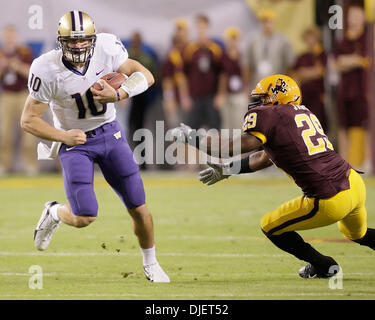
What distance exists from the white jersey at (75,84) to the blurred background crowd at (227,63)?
637 cm

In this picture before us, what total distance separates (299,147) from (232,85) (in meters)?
7.31

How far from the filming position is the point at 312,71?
12359mm

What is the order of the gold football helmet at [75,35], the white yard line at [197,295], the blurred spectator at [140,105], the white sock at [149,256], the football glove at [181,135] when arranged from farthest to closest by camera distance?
the blurred spectator at [140,105]
the white sock at [149,256]
the gold football helmet at [75,35]
the football glove at [181,135]
the white yard line at [197,295]

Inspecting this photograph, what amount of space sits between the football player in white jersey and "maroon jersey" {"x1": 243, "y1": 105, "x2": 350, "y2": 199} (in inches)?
32.7

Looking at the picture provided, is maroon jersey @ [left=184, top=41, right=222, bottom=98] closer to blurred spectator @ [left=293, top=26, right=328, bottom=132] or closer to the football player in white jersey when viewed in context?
blurred spectator @ [left=293, top=26, right=328, bottom=132]

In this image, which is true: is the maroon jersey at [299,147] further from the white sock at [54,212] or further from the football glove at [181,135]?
the white sock at [54,212]

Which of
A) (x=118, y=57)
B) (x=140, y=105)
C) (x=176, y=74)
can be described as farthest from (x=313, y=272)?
(x=140, y=105)

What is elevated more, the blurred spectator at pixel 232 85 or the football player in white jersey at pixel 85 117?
the football player in white jersey at pixel 85 117

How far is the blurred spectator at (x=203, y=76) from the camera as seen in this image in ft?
40.1

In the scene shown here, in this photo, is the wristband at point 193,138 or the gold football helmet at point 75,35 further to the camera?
the gold football helmet at point 75,35

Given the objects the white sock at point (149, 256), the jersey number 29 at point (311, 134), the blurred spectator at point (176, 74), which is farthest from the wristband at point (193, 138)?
the blurred spectator at point (176, 74)

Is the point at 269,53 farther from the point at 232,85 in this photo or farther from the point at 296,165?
the point at 296,165

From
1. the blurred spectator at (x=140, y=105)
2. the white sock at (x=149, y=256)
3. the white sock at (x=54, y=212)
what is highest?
the white sock at (x=54, y=212)

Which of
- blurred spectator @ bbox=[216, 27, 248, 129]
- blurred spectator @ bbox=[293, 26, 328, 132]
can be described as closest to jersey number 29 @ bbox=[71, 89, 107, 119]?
blurred spectator @ bbox=[216, 27, 248, 129]
